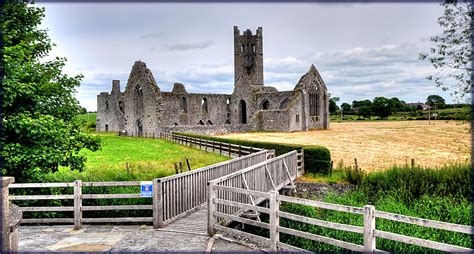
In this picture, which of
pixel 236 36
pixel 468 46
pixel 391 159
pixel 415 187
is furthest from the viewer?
pixel 236 36

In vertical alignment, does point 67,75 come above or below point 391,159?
above

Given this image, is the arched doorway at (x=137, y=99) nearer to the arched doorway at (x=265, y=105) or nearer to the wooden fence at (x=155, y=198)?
the arched doorway at (x=265, y=105)

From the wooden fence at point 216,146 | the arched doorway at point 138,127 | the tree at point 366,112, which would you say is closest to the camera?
the wooden fence at point 216,146

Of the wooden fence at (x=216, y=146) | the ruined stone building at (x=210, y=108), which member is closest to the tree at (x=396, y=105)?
the ruined stone building at (x=210, y=108)

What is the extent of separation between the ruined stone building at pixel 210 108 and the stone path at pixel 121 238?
127 ft

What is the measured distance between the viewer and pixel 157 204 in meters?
9.03

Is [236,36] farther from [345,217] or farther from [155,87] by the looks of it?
[345,217]

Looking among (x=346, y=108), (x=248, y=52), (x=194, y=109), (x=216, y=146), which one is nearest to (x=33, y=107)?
(x=216, y=146)

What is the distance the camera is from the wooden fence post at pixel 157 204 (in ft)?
29.6

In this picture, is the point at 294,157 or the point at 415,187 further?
the point at 294,157

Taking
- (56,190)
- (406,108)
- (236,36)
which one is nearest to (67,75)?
(56,190)

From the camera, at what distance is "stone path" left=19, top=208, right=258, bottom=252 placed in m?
7.61

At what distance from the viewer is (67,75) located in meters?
12.5

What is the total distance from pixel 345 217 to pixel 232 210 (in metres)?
3.95
